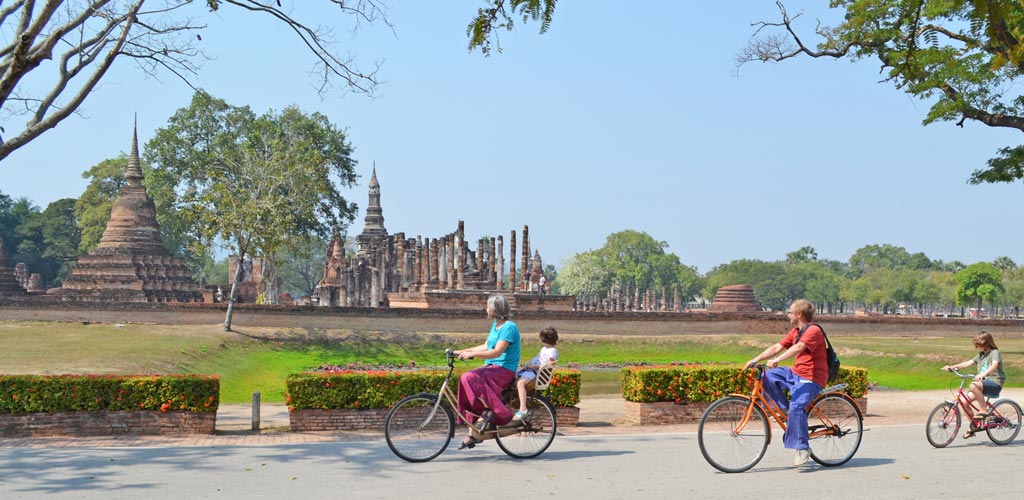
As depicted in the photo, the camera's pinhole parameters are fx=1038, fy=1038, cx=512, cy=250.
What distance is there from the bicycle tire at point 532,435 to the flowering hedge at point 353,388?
3269 millimetres

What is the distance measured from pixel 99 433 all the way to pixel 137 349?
16.2 m

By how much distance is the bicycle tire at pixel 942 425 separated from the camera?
10.9 m

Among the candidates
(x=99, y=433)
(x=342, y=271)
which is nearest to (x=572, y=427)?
(x=99, y=433)

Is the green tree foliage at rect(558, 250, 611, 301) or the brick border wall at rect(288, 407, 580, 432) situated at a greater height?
the green tree foliage at rect(558, 250, 611, 301)

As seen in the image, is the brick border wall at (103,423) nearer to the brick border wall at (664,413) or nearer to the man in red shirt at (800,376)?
the brick border wall at (664,413)

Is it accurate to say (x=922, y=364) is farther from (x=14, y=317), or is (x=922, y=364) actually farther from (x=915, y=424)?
(x=14, y=317)

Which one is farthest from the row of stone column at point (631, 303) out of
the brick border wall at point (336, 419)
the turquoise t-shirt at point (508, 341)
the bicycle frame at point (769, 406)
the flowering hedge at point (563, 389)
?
the bicycle frame at point (769, 406)

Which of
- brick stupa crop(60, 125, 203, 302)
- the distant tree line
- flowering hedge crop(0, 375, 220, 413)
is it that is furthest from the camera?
the distant tree line

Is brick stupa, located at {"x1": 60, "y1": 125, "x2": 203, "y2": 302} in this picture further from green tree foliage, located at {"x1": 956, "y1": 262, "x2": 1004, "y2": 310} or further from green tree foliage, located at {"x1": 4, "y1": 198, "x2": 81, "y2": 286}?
green tree foliage, located at {"x1": 956, "y1": 262, "x2": 1004, "y2": 310}

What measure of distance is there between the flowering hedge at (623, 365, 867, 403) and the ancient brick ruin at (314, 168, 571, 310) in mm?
34731

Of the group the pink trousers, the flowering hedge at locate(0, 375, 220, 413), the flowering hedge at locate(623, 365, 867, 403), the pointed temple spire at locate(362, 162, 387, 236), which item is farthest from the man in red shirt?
the pointed temple spire at locate(362, 162, 387, 236)

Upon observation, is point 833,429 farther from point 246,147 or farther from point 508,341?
point 246,147

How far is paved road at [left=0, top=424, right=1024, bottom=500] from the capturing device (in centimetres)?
840

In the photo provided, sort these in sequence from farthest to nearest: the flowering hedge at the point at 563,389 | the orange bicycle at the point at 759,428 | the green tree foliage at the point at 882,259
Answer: the green tree foliage at the point at 882,259, the flowering hedge at the point at 563,389, the orange bicycle at the point at 759,428
